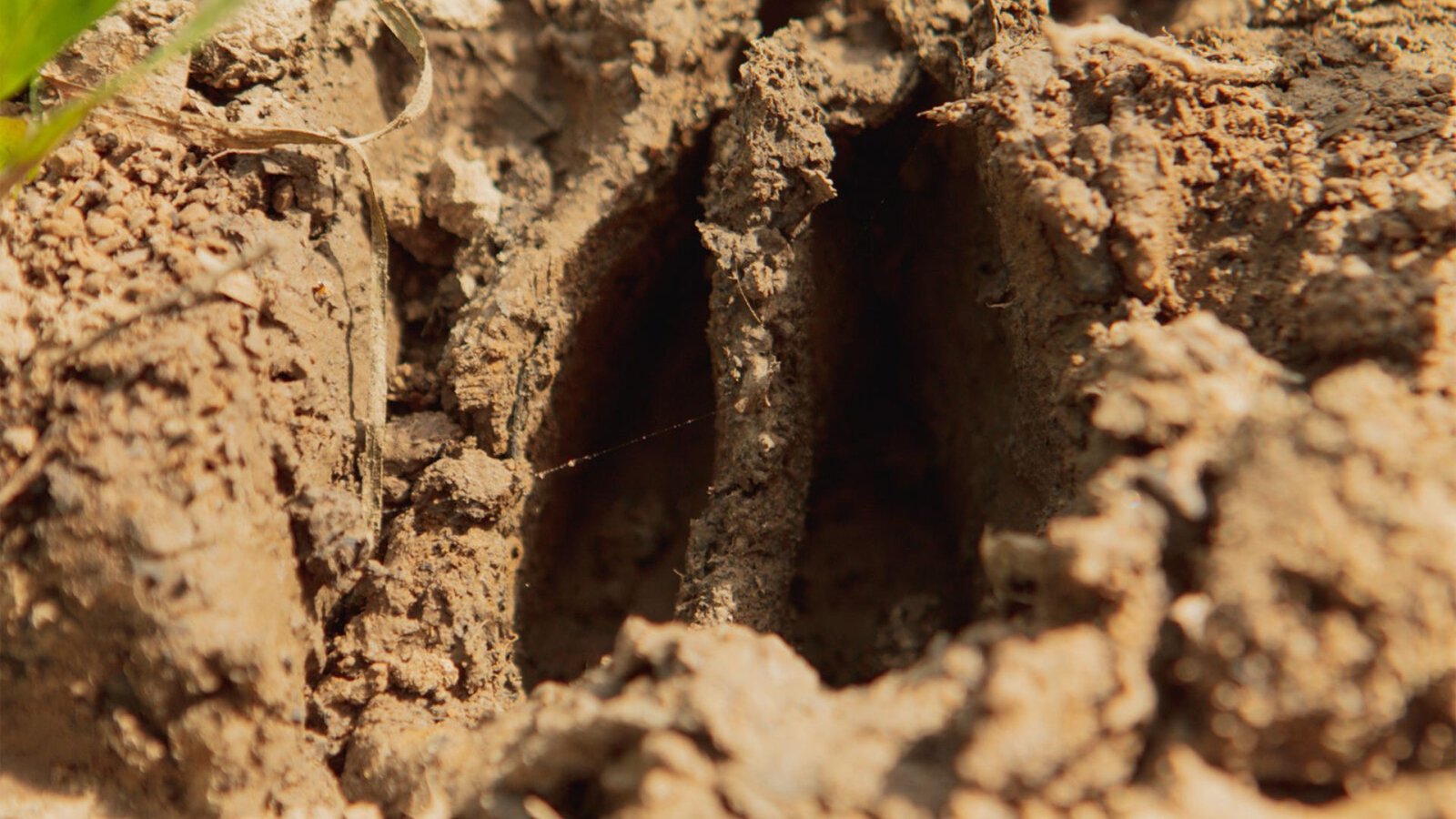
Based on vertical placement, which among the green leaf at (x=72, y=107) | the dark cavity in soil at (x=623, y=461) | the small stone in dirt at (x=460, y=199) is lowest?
the dark cavity in soil at (x=623, y=461)

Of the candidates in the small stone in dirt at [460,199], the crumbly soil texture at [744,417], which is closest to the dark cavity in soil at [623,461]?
the crumbly soil texture at [744,417]

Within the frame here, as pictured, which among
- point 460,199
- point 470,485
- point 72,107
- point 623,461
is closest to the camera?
point 72,107

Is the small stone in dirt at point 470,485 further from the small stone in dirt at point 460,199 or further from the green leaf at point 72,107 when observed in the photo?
the green leaf at point 72,107

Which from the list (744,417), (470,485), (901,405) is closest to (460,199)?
(470,485)

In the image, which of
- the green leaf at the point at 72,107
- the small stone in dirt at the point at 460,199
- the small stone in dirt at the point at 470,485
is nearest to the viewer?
the green leaf at the point at 72,107

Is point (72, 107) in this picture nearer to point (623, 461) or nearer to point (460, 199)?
point (460, 199)

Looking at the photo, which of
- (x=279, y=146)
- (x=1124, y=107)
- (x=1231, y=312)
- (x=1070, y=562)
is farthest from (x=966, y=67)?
(x=279, y=146)

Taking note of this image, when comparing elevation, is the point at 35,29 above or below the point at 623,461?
above

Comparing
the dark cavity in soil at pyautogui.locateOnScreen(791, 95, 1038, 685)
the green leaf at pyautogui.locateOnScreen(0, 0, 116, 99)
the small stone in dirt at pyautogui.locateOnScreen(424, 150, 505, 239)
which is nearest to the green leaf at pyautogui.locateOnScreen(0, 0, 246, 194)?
the green leaf at pyautogui.locateOnScreen(0, 0, 116, 99)
